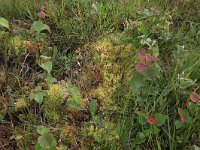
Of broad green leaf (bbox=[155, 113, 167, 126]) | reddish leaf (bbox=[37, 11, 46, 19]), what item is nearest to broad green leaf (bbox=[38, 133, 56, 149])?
broad green leaf (bbox=[155, 113, 167, 126])

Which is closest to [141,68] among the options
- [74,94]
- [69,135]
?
[74,94]

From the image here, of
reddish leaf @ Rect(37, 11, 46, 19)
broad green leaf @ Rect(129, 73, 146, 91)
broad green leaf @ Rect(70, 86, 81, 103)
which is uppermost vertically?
reddish leaf @ Rect(37, 11, 46, 19)

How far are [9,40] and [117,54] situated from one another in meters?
0.69

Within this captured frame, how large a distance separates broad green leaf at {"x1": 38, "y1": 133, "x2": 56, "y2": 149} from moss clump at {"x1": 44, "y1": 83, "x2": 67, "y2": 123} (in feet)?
0.67

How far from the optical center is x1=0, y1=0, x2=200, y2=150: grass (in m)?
1.79

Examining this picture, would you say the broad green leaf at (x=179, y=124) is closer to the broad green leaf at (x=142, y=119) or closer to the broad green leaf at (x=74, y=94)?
the broad green leaf at (x=142, y=119)

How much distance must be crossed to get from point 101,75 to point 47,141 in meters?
0.58

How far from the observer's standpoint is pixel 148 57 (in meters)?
1.79

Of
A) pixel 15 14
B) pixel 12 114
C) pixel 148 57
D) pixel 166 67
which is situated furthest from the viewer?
pixel 15 14

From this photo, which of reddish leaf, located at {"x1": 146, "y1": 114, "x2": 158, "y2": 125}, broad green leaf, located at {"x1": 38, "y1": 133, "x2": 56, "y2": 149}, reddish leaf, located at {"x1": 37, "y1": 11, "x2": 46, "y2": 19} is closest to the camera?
broad green leaf, located at {"x1": 38, "y1": 133, "x2": 56, "y2": 149}

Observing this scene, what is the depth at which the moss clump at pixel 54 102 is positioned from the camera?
188cm

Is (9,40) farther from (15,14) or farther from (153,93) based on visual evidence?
(153,93)

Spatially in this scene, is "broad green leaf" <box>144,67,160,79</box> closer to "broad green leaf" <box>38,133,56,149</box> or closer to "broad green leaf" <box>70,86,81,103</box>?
"broad green leaf" <box>70,86,81,103</box>

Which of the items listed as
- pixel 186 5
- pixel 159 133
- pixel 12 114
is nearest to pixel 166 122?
pixel 159 133
